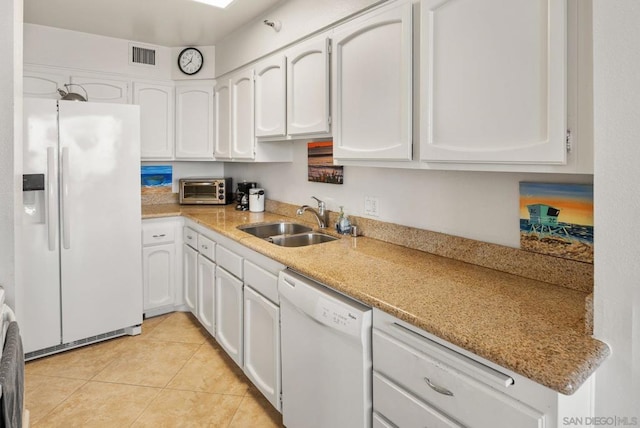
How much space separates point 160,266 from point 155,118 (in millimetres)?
1350

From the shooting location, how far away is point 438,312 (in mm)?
1144

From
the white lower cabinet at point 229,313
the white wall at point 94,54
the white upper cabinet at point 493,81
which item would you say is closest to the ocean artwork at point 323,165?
the white lower cabinet at point 229,313

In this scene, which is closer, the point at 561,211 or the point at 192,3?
the point at 561,211

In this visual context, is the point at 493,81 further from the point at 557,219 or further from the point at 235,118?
the point at 235,118

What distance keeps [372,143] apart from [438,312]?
0.87 metres

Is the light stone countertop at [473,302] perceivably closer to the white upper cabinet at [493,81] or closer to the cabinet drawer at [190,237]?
the white upper cabinet at [493,81]

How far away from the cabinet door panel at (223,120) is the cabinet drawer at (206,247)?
0.78 m

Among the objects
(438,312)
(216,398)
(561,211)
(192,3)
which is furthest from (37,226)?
(561,211)

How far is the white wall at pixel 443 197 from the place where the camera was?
1.57m

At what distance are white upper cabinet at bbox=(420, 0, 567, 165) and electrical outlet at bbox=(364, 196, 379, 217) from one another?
28.9 inches

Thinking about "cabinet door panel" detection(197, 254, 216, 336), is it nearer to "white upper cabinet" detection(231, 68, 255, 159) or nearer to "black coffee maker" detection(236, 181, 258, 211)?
"black coffee maker" detection(236, 181, 258, 211)

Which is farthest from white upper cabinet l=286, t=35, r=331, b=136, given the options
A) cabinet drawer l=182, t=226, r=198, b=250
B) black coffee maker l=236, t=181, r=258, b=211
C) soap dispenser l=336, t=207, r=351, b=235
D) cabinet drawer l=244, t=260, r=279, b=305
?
cabinet drawer l=182, t=226, r=198, b=250

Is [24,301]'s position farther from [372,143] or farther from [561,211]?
[561,211]

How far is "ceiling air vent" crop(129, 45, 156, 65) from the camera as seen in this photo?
11.1 ft
